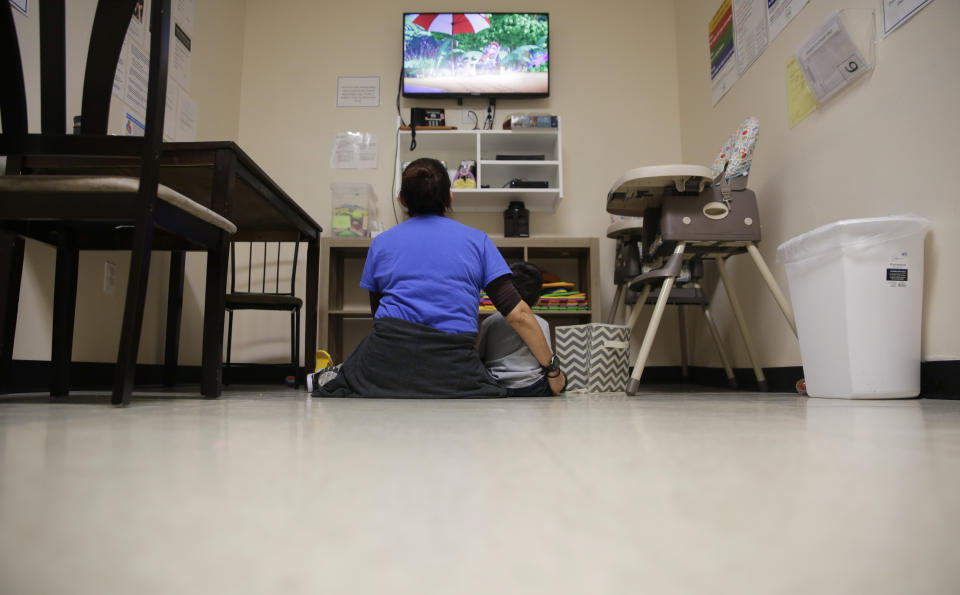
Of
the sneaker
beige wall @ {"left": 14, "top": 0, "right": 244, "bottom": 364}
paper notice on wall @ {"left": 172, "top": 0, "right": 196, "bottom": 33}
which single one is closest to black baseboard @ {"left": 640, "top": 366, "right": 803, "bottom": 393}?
the sneaker

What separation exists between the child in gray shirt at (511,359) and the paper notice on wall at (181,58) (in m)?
2.29

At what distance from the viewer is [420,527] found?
1.10 feet

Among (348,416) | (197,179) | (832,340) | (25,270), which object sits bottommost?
(348,416)

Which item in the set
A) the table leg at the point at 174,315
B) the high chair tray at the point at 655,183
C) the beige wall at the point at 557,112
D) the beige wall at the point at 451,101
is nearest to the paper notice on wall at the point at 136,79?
the beige wall at the point at 557,112

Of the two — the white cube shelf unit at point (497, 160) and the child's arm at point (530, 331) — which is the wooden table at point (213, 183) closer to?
the child's arm at point (530, 331)

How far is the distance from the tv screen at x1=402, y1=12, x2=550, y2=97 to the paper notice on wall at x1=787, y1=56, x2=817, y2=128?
1.64 metres

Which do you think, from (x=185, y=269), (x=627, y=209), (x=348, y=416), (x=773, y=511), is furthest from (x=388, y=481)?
(x=185, y=269)

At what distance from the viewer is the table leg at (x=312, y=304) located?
281 cm

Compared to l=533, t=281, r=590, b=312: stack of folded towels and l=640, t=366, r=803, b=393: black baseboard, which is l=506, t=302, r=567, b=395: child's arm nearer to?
l=640, t=366, r=803, b=393: black baseboard

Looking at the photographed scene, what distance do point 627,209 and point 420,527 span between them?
2285 millimetres

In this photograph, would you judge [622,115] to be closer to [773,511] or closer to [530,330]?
[530,330]

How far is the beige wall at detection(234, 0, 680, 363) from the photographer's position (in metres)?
3.79

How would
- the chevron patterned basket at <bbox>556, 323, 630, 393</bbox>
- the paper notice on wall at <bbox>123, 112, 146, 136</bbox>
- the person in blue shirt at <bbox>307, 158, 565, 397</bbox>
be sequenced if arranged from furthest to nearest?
the paper notice on wall at <bbox>123, 112, 146, 136</bbox> < the chevron patterned basket at <bbox>556, 323, 630, 393</bbox> < the person in blue shirt at <bbox>307, 158, 565, 397</bbox>

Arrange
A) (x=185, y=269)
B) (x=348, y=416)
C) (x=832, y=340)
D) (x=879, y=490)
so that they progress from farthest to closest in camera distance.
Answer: (x=185, y=269) → (x=832, y=340) → (x=348, y=416) → (x=879, y=490)
